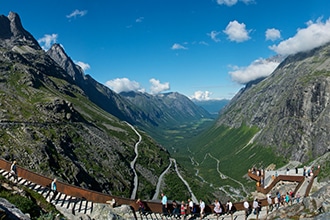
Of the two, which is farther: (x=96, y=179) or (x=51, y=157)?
(x=96, y=179)

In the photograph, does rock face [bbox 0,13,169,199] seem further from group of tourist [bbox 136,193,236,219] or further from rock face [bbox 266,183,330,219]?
rock face [bbox 266,183,330,219]

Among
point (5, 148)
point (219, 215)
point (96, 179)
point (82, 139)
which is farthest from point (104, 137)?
point (219, 215)

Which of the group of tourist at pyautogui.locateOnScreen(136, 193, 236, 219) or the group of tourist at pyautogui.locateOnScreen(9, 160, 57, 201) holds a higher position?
the group of tourist at pyautogui.locateOnScreen(9, 160, 57, 201)

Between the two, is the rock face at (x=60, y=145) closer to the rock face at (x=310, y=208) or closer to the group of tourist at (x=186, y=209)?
the group of tourist at (x=186, y=209)

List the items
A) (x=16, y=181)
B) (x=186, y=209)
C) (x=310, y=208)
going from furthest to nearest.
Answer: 1. (x=186, y=209)
2. (x=16, y=181)
3. (x=310, y=208)

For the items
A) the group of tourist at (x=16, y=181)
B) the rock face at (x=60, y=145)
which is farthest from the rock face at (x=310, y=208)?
the rock face at (x=60, y=145)

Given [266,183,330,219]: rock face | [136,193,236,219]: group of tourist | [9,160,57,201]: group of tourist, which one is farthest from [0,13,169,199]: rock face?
[266,183,330,219]: rock face

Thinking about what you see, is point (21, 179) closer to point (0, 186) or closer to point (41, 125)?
point (0, 186)

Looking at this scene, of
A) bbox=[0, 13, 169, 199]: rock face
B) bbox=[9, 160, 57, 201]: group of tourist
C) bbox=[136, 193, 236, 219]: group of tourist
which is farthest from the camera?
bbox=[0, 13, 169, 199]: rock face

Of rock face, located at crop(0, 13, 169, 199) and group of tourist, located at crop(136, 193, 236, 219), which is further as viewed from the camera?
rock face, located at crop(0, 13, 169, 199)

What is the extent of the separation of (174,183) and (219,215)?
128 m

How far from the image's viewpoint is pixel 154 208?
32.6m

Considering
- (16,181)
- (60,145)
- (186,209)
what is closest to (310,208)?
(186,209)

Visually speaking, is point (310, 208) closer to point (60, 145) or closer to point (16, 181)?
Answer: point (16, 181)
